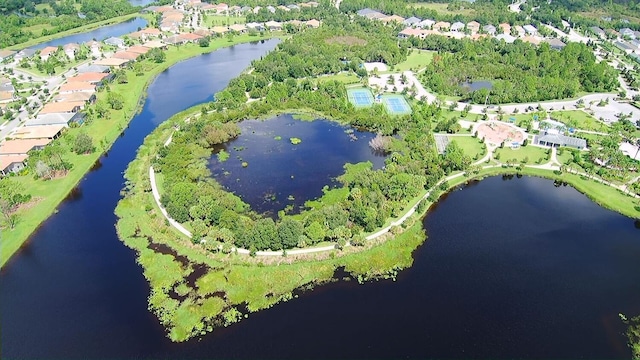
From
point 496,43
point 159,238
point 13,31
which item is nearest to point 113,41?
point 13,31

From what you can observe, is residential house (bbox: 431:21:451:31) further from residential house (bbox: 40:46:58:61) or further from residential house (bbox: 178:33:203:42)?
residential house (bbox: 40:46:58:61)

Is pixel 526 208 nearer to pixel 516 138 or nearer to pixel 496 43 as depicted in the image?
pixel 516 138

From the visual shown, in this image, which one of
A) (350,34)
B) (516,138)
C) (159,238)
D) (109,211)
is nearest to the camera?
(159,238)

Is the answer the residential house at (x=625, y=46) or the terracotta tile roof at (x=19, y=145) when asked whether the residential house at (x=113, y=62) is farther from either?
the residential house at (x=625, y=46)

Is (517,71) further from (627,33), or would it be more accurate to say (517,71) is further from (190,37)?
(190,37)

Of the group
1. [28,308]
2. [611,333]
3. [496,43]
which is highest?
[496,43]

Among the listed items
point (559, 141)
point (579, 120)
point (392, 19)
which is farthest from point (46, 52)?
point (579, 120)
